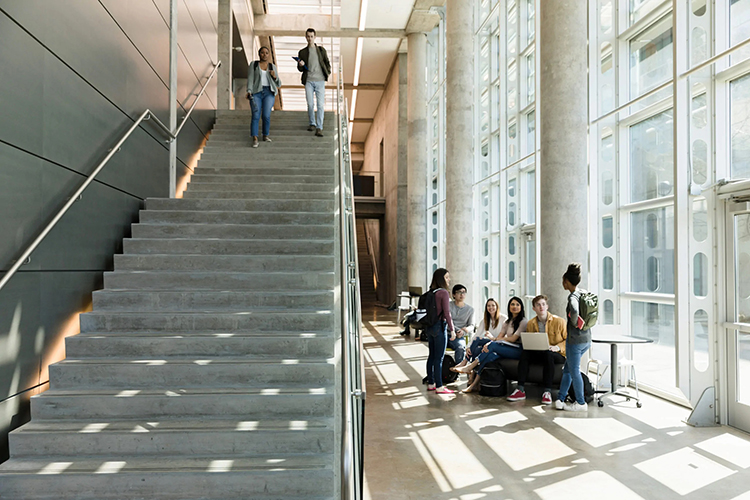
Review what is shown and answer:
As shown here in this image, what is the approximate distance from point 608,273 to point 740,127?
2.78 m

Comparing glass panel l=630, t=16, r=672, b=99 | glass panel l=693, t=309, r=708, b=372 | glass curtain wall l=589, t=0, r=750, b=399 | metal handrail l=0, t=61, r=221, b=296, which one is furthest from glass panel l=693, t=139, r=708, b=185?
metal handrail l=0, t=61, r=221, b=296

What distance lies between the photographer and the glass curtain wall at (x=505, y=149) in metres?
10.9

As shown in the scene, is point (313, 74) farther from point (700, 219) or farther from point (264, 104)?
point (700, 219)

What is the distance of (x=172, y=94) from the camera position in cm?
728

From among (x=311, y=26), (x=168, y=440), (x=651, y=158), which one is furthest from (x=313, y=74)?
(x=311, y=26)

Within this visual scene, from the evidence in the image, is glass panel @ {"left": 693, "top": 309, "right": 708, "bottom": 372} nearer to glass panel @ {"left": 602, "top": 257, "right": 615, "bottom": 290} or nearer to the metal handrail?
glass panel @ {"left": 602, "top": 257, "right": 615, "bottom": 290}

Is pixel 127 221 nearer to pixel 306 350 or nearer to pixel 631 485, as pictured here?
pixel 306 350

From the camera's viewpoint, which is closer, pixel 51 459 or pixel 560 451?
pixel 51 459

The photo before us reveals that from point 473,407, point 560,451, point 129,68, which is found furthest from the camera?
point 473,407

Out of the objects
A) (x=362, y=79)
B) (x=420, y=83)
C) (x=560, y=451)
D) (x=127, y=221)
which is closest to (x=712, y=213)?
(x=560, y=451)

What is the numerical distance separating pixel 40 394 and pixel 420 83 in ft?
51.0

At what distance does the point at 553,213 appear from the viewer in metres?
7.47

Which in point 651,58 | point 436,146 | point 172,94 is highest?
point 436,146

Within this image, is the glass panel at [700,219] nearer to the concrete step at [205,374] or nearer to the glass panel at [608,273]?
the glass panel at [608,273]
